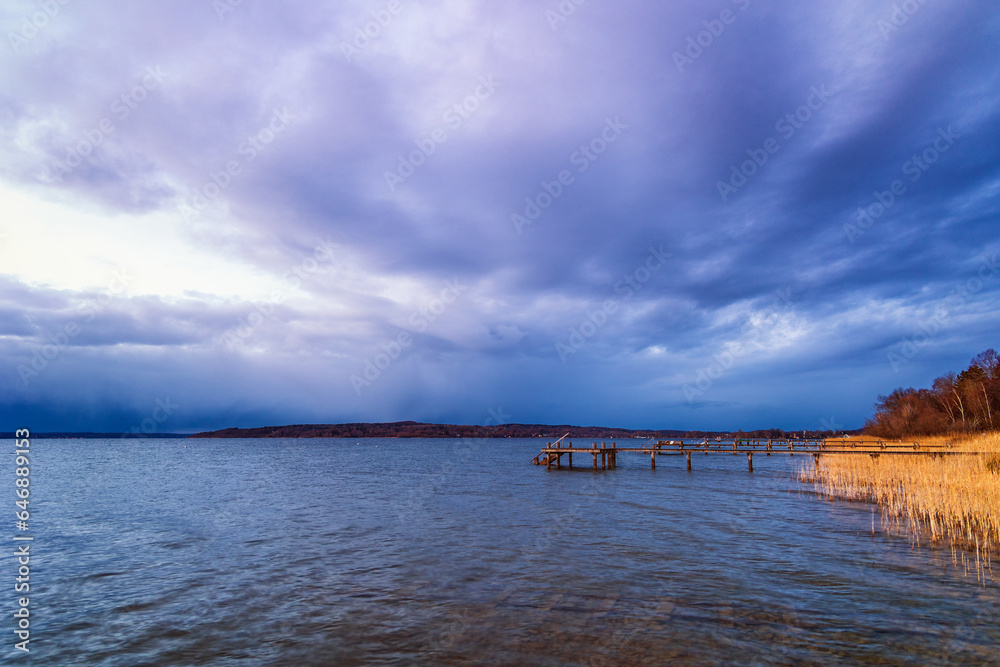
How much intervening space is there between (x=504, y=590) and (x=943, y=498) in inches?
808

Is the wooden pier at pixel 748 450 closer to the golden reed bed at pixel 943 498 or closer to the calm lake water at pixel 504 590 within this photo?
the golden reed bed at pixel 943 498

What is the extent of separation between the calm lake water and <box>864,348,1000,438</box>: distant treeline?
53.8 m

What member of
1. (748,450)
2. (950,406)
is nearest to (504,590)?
(748,450)

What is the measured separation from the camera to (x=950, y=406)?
75.2m

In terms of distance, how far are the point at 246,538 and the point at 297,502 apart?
41.9 feet

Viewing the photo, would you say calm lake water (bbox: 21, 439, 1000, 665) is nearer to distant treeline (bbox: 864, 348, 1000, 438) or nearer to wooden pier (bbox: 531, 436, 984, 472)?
wooden pier (bbox: 531, 436, 984, 472)

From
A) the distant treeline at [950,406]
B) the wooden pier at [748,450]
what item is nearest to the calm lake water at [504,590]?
the wooden pier at [748,450]

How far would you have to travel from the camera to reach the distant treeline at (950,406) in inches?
2491

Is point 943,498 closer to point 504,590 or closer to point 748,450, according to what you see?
point 504,590

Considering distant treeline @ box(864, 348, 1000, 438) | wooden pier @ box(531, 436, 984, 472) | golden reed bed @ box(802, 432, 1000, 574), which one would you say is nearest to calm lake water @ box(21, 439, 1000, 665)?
golden reed bed @ box(802, 432, 1000, 574)

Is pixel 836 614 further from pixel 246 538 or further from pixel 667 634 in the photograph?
pixel 246 538

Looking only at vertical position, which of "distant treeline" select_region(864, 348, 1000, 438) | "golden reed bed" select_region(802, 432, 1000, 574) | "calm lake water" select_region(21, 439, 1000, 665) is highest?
"distant treeline" select_region(864, 348, 1000, 438)

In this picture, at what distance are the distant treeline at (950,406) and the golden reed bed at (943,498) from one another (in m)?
34.1

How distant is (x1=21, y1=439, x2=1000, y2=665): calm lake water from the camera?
33.5 feet
